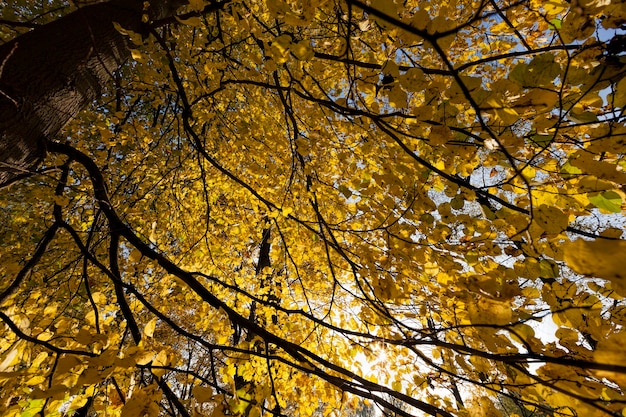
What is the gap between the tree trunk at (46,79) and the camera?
1.24m

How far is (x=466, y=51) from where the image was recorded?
3527 mm

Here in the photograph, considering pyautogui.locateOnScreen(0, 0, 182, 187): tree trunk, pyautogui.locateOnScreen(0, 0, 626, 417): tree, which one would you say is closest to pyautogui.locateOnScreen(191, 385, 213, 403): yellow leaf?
pyautogui.locateOnScreen(0, 0, 626, 417): tree

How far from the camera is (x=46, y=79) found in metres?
1.36

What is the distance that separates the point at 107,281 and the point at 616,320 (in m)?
6.68

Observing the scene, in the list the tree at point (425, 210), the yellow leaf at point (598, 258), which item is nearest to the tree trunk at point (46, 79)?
the tree at point (425, 210)

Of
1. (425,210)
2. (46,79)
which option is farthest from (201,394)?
(46,79)

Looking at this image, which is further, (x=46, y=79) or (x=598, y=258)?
(x=46, y=79)

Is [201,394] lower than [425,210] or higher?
lower

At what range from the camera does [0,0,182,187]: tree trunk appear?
1.24 meters

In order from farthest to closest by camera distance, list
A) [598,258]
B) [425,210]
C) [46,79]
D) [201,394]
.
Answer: [425,210] → [46,79] → [201,394] → [598,258]

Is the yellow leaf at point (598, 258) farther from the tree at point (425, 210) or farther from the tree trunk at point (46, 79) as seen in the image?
the tree trunk at point (46, 79)

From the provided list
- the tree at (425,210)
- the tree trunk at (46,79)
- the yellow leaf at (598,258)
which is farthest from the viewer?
the tree trunk at (46,79)

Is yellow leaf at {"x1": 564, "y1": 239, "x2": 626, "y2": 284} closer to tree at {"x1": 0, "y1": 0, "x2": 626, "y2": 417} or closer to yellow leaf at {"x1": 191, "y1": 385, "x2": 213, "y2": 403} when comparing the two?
tree at {"x1": 0, "y1": 0, "x2": 626, "y2": 417}

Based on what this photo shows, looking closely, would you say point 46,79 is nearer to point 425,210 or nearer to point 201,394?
point 201,394
